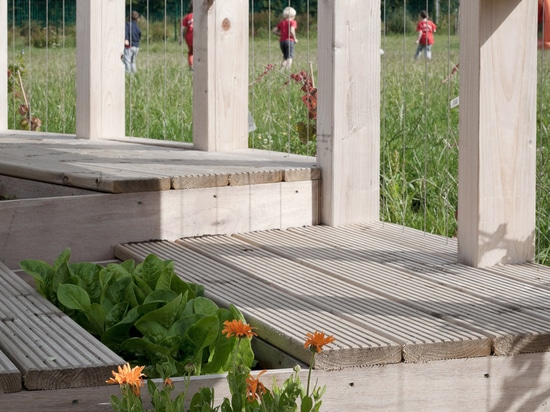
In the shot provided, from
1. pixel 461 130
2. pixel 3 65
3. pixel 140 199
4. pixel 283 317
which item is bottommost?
pixel 283 317

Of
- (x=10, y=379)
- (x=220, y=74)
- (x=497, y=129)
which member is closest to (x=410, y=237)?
(x=497, y=129)

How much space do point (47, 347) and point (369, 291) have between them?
0.94 m

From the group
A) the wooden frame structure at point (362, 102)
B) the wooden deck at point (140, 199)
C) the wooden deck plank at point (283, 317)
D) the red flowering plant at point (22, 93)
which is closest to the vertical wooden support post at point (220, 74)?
the wooden frame structure at point (362, 102)

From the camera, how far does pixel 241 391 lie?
2.07m

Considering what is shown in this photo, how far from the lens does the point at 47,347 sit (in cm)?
226

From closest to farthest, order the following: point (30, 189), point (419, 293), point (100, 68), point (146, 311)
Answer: point (146, 311), point (419, 293), point (30, 189), point (100, 68)

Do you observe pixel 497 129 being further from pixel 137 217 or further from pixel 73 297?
pixel 73 297

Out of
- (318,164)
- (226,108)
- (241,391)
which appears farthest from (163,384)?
(226,108)

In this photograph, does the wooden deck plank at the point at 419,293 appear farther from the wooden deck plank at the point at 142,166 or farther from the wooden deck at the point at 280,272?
the wooden deck plank at the point at 142,166

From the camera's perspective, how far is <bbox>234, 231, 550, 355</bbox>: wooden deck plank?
243cm

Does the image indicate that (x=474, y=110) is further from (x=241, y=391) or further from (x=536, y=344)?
(x=241, y=391)

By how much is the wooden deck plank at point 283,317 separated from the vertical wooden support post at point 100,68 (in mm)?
2040

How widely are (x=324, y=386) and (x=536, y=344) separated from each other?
55 cm

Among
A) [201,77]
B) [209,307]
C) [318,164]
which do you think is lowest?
[209,307]
